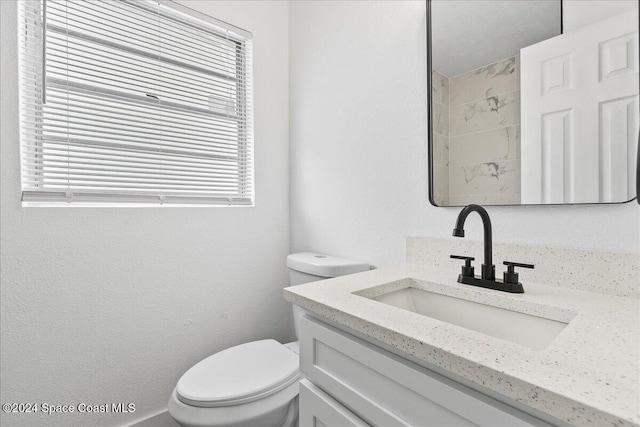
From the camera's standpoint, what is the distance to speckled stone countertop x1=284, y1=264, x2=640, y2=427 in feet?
1.18

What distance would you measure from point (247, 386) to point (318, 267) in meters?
0.51

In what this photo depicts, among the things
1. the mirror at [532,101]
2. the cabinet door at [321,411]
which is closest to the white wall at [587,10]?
the mirror at [532,101]

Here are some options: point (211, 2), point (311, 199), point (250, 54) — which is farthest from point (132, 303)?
point (211, 2)

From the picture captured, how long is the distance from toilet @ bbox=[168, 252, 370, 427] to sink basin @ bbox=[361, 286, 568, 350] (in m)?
0.40

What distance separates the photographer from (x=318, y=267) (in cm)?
131

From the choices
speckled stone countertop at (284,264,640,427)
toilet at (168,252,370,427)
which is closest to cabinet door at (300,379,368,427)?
speckled stone countertop at (284,264,640,427)

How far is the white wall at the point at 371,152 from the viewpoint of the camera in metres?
0.88

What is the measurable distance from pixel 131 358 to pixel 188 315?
0.27 meters

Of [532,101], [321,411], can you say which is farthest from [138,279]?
[532,101]

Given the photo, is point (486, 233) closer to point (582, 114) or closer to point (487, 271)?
point (487, 271)

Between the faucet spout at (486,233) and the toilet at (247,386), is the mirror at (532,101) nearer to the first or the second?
the faucet spout at (486,233)

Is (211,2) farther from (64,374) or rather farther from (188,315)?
(64,374)

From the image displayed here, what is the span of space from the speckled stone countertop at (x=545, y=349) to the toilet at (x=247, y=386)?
482mm

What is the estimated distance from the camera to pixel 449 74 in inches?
41.8
